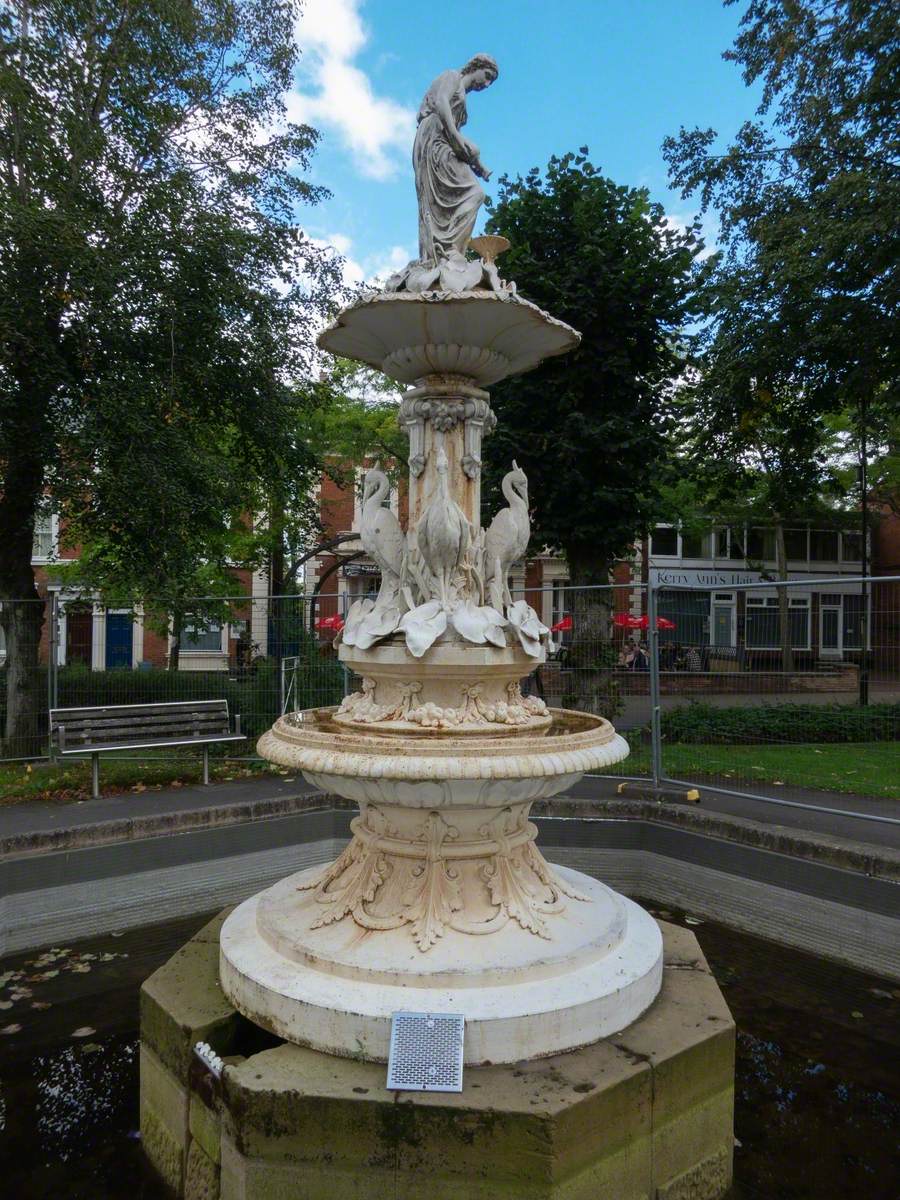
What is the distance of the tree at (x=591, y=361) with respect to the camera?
1248cm

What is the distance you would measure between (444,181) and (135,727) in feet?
19.0

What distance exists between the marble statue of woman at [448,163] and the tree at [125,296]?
564 cm

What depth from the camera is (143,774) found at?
8.63 m

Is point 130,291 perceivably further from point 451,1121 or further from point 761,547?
point 761,547

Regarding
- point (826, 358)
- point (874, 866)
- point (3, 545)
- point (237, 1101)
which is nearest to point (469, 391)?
point (237, 1101)

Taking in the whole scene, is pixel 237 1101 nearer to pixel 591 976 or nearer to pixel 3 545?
pixel 591 976

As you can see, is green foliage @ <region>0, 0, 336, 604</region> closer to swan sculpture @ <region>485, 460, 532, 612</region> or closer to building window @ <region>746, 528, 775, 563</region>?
swan sculpture @ <region>485, 460, 532, 612</region>

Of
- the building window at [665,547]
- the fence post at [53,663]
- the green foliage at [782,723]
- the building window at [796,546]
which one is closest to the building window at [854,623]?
the green foliage at [782,723]

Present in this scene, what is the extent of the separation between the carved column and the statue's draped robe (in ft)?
2.79

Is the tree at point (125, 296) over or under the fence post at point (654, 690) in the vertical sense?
over

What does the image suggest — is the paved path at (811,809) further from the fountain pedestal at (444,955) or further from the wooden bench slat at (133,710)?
the wooden bench slat at (133,710)

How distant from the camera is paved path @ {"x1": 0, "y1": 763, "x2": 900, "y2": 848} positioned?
6656 millimetres

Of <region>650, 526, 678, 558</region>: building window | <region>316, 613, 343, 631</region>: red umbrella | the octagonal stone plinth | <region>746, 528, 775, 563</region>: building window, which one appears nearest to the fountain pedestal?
the octagonal stone plinth

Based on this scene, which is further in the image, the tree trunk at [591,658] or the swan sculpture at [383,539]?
the tree trunk at [591,658]
